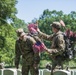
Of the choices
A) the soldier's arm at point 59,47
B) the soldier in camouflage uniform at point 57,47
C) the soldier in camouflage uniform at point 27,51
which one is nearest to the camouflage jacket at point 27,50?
the soldier in camouflage uniform at point 27,51

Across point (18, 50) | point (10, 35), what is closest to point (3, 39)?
point (10, 35)

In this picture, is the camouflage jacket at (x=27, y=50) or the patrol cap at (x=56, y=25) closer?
the patrol cap at (x=56, y=25)

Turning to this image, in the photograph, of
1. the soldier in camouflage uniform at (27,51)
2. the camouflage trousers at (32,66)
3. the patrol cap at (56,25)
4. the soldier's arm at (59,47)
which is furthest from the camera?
the soldier in camouflage uniform at (27,51)

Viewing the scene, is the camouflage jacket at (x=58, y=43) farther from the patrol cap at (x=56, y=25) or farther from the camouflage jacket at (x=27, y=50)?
the camouflage jacket at (x=27, y=50)

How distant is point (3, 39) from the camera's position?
42031mm

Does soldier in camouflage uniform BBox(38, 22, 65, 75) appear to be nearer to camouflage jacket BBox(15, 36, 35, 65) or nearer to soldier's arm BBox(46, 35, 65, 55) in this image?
soldier's arm BBox(46, 35, 65, 55)

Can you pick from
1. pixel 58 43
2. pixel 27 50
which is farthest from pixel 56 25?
pixel 27 50

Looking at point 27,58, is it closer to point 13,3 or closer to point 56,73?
point 56,73

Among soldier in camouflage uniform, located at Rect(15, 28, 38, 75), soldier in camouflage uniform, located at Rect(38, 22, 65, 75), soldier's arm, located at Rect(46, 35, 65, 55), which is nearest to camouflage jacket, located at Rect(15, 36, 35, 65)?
soldier in camouflage uniform, located at Rect(15, 28, 38, 75)

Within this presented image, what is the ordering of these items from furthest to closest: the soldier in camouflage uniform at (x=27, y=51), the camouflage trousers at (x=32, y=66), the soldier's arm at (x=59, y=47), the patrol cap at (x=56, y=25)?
1. the soldier in camouflage uniform at (x=27, y=51)
2. the camouflage trousers at (x=32, y=66)
3. the patrol cap at (x=56, y=25)
4. the soldier's arm at (x=59, y=47)

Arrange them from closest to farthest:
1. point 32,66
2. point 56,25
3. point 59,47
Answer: point 59,47, point 56,25, point 32,66

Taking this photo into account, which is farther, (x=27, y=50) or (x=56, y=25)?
(x=27, y=50)

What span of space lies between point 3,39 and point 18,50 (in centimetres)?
3310

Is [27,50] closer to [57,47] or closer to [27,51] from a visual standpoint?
[27,51]
